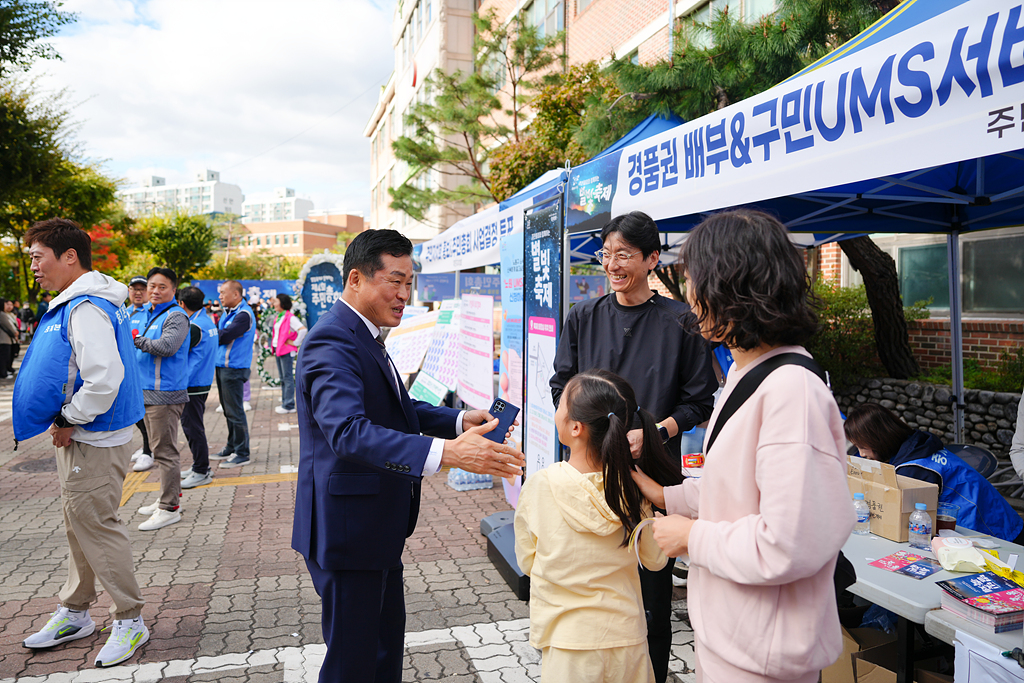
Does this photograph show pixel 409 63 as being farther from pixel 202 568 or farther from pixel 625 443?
pixel 625 443

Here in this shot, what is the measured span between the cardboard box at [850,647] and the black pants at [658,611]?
65cm

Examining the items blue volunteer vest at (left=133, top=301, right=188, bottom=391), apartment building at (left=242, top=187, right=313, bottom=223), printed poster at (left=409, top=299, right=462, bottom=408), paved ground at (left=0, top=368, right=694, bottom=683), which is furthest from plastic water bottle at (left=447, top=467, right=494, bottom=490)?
apartment building at (left=242, top=187, right=313, bottom=223)

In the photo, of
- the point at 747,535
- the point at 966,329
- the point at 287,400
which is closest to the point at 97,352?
the point at 747,535

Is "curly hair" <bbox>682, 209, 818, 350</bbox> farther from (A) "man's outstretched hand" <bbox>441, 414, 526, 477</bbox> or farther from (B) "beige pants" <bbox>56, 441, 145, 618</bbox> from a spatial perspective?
(B) "beige pants" <bbox>56, 441, 145, 618</bbox>

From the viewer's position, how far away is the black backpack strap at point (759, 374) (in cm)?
135

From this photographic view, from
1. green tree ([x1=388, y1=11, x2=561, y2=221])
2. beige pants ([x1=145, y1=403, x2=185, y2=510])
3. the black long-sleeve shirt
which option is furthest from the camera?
green tree ([x1=388, y1=11, x2=561, y2=221])

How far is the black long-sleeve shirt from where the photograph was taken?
289cm

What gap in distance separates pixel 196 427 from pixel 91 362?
11.5 feet

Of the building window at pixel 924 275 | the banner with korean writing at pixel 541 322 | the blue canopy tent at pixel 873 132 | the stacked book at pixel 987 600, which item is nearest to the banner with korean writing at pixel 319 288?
the banner with korean writing at pixel 541 322

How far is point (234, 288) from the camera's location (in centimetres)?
780

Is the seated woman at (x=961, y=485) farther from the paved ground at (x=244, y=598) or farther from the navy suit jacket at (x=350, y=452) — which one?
the navy suit jacket at (x=350, y=452)

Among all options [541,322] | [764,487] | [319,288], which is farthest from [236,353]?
[764,487]

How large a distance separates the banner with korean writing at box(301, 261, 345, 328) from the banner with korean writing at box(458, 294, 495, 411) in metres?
6.84

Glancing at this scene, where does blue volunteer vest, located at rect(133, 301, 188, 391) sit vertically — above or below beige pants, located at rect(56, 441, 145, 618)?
above
